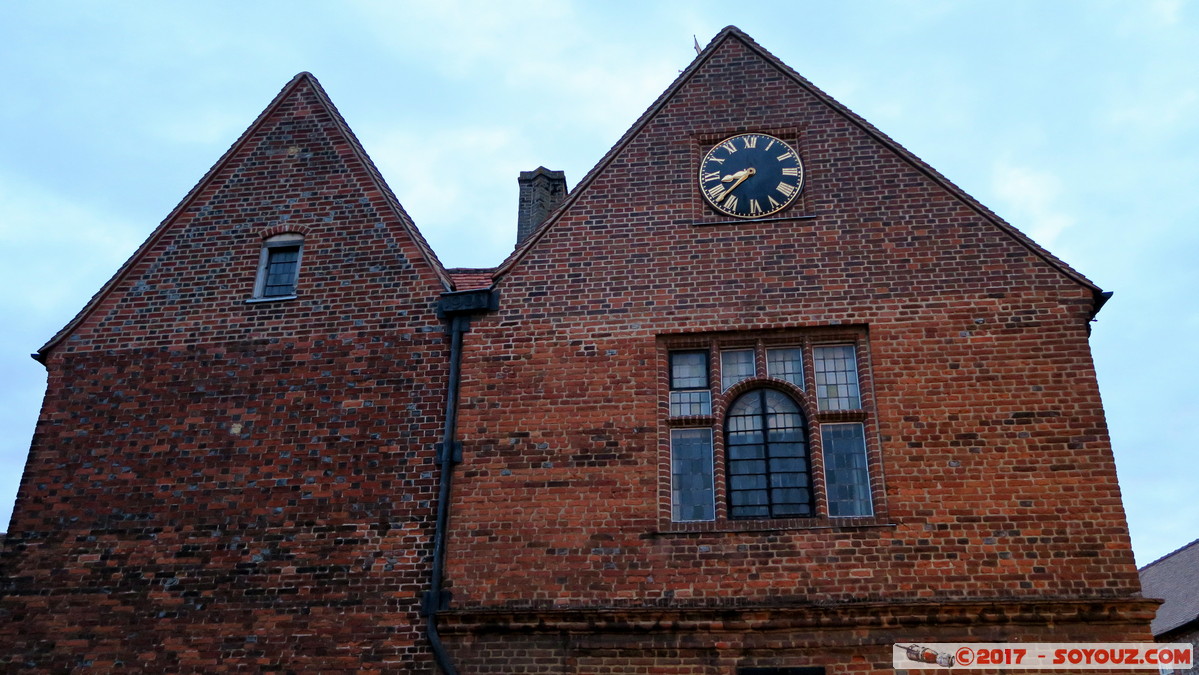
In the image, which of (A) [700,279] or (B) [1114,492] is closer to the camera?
(B) [1114,492]

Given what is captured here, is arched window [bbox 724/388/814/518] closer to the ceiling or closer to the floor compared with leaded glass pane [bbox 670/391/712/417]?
closer to the floor

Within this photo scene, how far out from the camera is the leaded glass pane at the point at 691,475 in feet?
38.2

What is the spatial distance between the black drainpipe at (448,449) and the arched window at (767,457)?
3.20 m

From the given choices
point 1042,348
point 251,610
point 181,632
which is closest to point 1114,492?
point 1042,348

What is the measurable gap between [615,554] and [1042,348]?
538 cm

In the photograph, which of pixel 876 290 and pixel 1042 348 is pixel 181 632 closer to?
pixel 876 290

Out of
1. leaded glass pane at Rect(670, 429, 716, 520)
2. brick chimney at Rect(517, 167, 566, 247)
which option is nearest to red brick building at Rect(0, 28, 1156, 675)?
leaded glass pane at Rect(670, 429, 716, 520)

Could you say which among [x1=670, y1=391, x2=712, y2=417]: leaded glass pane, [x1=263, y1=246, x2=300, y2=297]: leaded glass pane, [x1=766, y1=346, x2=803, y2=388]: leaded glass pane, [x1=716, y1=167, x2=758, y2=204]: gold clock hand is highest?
[x1=716, y1=167, x2=758, y2=204]: gold clock hand

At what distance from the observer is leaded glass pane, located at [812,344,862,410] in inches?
471

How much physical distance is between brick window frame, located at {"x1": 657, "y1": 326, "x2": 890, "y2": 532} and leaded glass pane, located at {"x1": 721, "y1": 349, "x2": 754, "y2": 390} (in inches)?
2.6

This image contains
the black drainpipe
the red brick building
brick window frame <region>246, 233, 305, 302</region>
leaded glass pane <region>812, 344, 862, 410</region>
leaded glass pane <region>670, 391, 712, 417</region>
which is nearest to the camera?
the red brick building

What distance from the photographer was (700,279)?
12836mm

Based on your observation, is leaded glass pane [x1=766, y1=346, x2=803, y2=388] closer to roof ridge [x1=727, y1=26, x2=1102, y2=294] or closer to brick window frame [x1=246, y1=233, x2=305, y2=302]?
roof ridge [x1=727, y1=26, x2=1102, y2=294]

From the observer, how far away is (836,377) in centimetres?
1215
